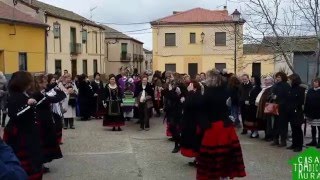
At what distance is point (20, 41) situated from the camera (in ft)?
94.8

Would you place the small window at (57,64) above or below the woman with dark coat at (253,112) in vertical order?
above

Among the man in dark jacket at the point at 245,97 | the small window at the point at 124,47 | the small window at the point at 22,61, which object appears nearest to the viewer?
the man in dark jacket at the point at 245,97

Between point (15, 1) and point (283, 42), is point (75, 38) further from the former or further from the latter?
point (283, 42)

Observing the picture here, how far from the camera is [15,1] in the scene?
31766mm

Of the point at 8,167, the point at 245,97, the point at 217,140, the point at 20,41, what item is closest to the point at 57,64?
the point at 20,41

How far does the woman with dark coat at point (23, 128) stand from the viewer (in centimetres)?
651

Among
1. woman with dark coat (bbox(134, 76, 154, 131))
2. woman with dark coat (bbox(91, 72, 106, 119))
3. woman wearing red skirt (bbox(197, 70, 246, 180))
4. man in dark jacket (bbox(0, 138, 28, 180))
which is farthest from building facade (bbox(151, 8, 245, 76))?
man in dark jacket (bbox(0, 138, 28, 180))

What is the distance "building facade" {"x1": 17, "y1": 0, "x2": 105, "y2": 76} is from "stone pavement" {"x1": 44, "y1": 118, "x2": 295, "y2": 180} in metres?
23.0

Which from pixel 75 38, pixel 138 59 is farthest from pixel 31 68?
pixel 138 59

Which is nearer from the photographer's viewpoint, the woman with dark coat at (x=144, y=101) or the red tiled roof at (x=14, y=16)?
the woman with dark coat at (x=144, y=101)

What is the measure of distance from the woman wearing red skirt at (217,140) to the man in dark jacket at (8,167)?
171 inches

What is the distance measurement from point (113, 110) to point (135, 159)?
4356 millimetres

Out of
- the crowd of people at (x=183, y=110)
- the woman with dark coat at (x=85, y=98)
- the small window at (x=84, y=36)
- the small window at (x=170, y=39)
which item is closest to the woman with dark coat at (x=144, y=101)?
the crowd of people at (x=183, y=110)

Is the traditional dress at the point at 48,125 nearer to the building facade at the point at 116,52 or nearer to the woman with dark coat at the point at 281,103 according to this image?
the woman with dark coat at the point at 281,103
